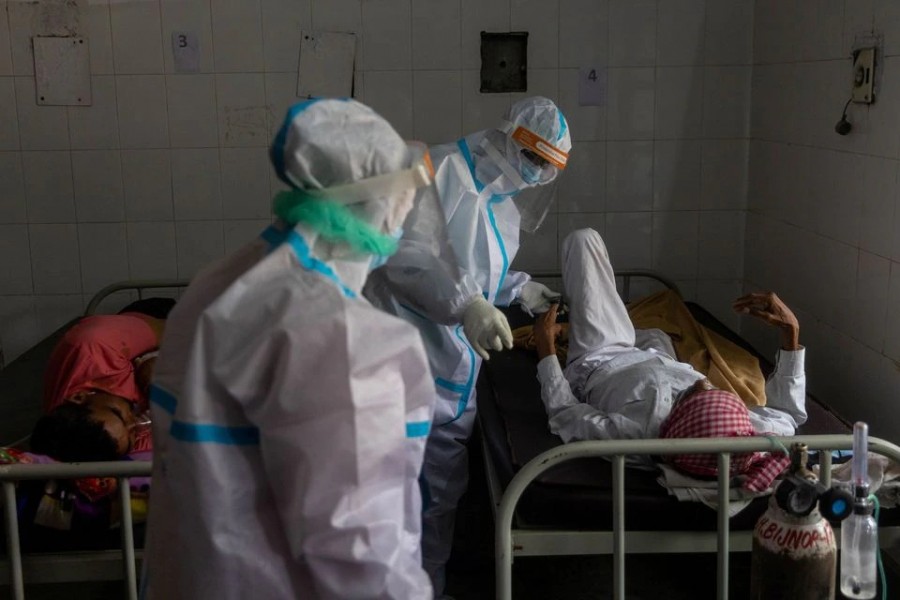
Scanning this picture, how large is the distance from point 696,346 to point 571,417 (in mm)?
980

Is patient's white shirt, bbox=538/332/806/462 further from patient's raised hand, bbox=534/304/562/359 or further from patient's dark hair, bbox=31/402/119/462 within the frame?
patient's dark hair, bbox=31/402/119/462

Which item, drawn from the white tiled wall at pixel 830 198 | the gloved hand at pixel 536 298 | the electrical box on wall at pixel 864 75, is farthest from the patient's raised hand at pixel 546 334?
the electrical box on wall at pixel 864 75

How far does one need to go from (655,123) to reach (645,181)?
26 centimetres

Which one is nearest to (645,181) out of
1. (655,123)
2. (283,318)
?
(655,123)

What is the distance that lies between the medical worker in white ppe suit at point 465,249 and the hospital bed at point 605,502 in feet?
0.61

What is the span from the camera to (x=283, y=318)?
168 centimetres

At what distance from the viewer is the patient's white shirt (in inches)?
120

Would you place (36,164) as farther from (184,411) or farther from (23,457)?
(184,411)

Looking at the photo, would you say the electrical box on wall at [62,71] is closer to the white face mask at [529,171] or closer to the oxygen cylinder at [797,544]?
the white face mask at [529,171]

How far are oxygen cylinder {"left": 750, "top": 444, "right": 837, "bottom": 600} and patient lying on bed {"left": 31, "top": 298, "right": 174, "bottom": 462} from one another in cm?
170

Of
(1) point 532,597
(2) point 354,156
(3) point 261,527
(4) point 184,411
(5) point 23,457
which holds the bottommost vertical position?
(1) point 532,597

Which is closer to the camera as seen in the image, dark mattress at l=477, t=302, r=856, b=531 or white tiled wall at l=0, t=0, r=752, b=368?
dark mattress at l=477, t=302, r=856, b=531

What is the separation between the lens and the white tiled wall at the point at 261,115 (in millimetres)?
4566

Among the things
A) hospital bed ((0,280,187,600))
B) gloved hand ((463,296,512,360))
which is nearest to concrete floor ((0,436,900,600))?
hospital bed ((0,280,187,600))
